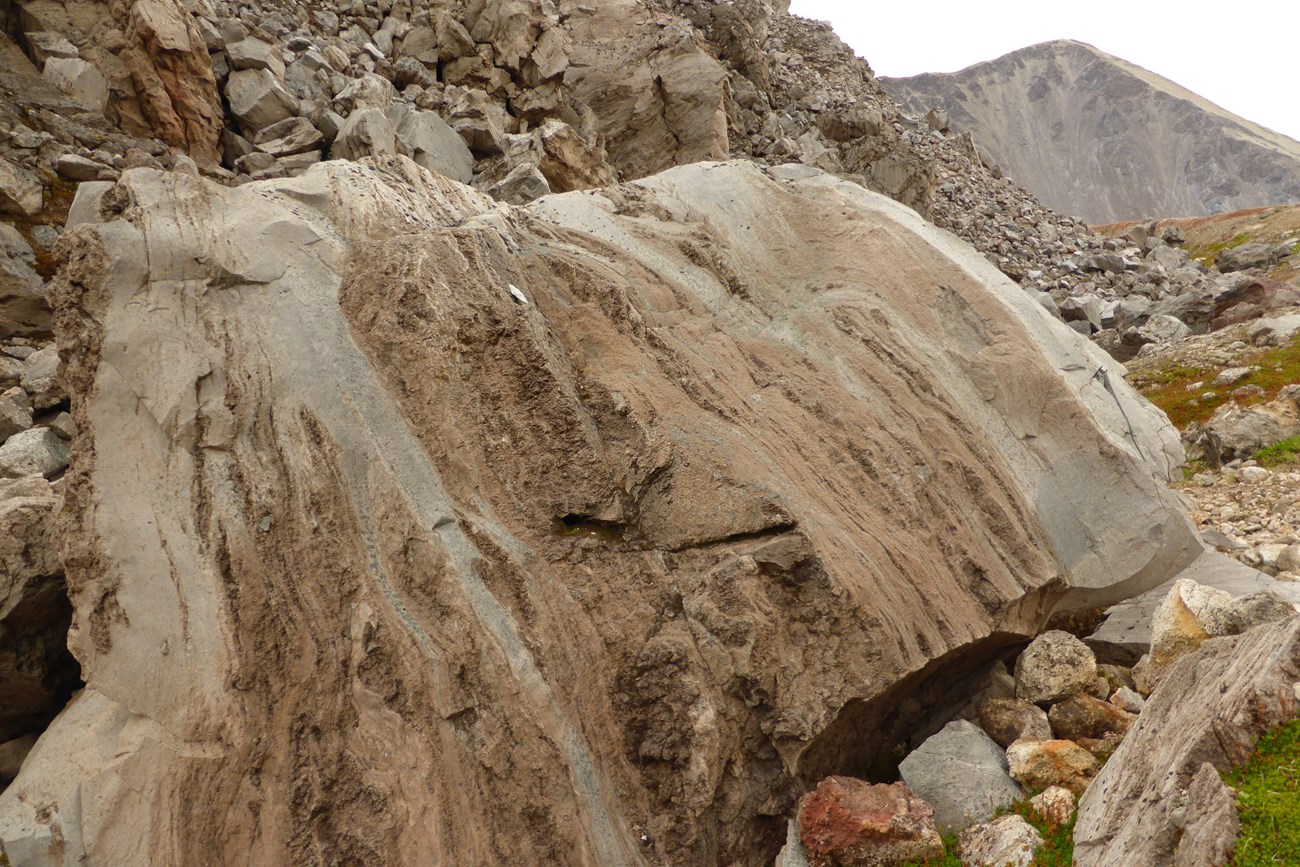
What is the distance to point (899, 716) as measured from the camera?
13875 mm

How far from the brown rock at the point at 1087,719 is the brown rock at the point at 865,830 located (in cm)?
274

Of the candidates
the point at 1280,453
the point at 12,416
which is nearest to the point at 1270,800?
the point at 1280,453

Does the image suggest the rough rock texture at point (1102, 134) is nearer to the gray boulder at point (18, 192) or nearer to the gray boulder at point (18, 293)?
the gray boulder at point (18, 192)

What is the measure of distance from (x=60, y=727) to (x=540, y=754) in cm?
629

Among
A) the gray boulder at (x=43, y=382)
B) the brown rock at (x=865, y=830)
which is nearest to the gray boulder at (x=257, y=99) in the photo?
the gray boulder at (x=43, y=382)

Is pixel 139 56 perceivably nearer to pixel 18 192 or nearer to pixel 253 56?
pixel 253 56

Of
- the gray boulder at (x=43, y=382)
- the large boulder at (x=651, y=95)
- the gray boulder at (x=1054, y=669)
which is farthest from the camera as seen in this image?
the large boulder at (x=651, y=95)

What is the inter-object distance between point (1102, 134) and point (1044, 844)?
193 meters

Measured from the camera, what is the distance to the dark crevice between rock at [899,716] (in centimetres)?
1233

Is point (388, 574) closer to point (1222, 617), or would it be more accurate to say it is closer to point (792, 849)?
point (792, 849)

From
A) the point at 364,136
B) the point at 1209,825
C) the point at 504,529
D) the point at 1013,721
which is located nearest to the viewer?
the point at 1209,825

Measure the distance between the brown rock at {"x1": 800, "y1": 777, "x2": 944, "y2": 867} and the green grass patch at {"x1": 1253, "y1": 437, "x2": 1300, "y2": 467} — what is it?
57.8 ft

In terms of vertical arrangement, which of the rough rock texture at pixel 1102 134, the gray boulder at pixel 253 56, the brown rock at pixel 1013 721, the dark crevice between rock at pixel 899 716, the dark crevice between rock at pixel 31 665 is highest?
the rough rock texture at pixel 1102 134

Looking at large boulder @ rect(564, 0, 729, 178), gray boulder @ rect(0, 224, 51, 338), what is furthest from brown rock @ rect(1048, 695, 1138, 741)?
large boulder @ rect(564, 0, 729, 178)
